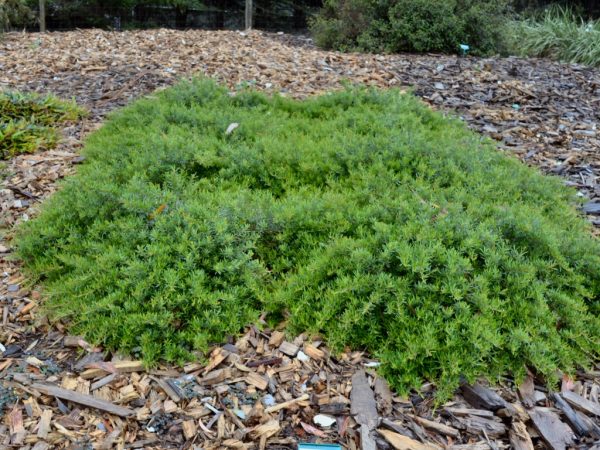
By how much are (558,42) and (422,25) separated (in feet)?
10.5

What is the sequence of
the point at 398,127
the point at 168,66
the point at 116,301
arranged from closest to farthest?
the point at 116,301 → the point at 398,127 → the point at 168,66

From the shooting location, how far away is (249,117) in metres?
4.78

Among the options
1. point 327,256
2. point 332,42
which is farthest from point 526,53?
point 327,256

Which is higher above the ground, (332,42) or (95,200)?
(332,42)

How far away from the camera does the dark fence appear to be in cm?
1391

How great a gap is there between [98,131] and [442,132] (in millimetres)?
2811

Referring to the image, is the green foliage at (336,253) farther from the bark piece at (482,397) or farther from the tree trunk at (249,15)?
the tree trunk at (249,15)

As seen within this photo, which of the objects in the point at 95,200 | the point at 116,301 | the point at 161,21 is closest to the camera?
the point at 116,301

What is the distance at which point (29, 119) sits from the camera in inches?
206

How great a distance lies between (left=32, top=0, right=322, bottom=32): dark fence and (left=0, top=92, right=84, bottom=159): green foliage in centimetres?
929

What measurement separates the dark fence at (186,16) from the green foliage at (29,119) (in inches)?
366

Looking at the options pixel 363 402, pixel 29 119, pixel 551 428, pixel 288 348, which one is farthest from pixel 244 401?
pixel 29 119

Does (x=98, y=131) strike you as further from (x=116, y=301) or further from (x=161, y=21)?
(x=161, y=21)

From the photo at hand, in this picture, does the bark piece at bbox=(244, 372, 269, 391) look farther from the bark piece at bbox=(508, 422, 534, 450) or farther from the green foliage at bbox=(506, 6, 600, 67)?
the green foliage at bbox=(506, 6, 600, 67)
